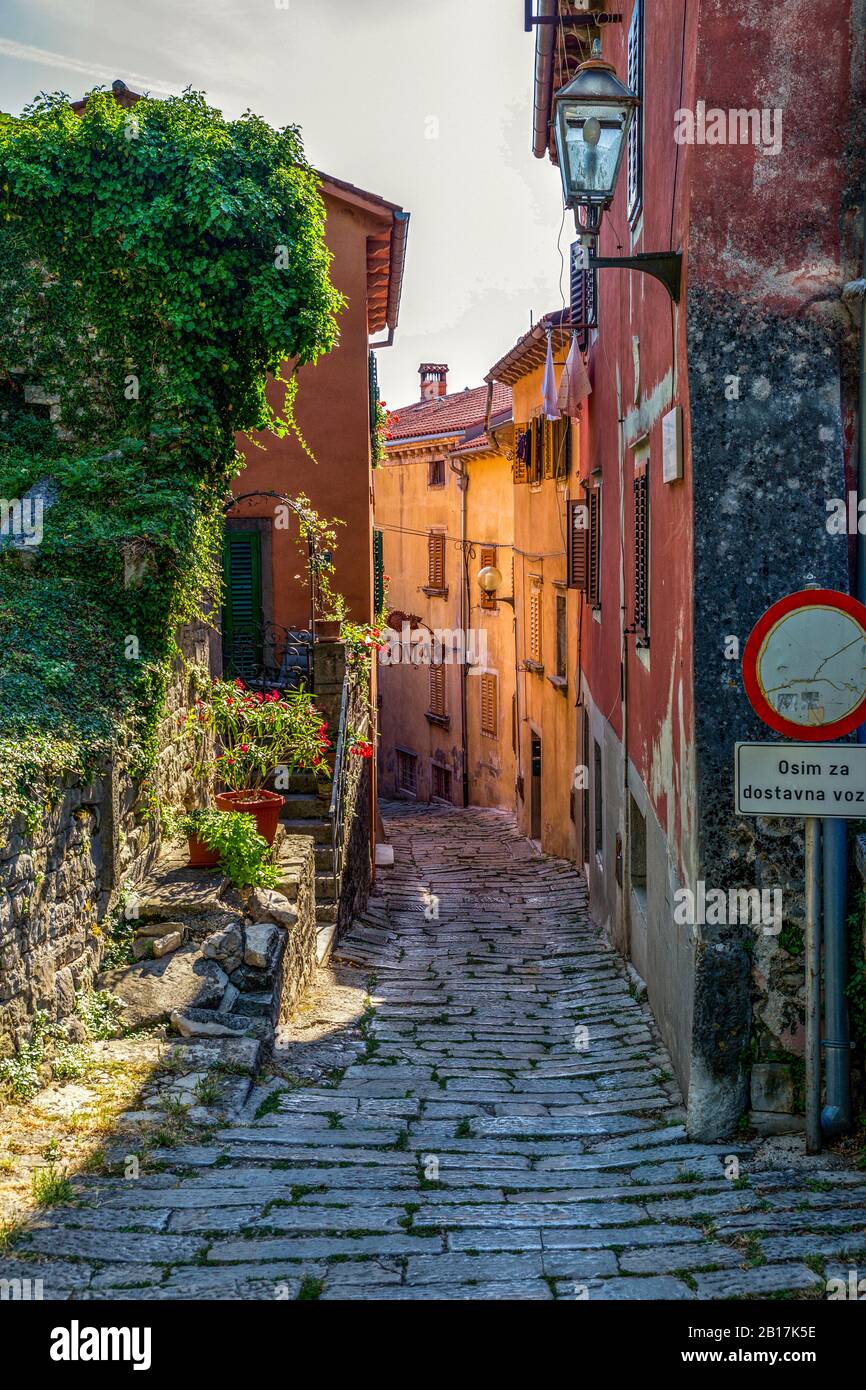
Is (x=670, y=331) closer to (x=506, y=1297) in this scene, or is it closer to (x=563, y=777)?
(x=506, y=1297)

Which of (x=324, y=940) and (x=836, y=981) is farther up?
(x=836, y=981)

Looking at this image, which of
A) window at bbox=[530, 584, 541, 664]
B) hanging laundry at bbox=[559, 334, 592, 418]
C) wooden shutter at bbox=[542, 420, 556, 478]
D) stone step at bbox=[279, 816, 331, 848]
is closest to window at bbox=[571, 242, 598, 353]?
hanging laundry at bbox=[559, 334, 592, 418]

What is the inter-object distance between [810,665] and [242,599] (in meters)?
11.4

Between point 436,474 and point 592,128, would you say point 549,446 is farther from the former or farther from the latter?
Result: point 436,474

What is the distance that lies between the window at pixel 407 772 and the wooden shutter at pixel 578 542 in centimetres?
1913

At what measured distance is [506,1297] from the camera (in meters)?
4.20

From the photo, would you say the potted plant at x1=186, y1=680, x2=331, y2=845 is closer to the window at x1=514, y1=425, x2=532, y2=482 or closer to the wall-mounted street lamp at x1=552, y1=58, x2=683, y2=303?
the wall-mounted street lamp at x1=552, y1=58, x2=683, y2=303

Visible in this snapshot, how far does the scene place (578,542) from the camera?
615 inches

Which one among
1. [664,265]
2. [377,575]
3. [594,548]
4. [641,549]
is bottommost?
[641,549]

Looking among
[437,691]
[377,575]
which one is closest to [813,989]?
[377,575]

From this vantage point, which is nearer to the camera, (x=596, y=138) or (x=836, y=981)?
(x=836, y=981)

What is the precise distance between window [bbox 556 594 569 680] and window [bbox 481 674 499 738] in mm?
7966

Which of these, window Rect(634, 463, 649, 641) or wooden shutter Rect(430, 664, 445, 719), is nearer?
window Rect(634, 463, 649, 641)

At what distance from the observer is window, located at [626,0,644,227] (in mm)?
8344
